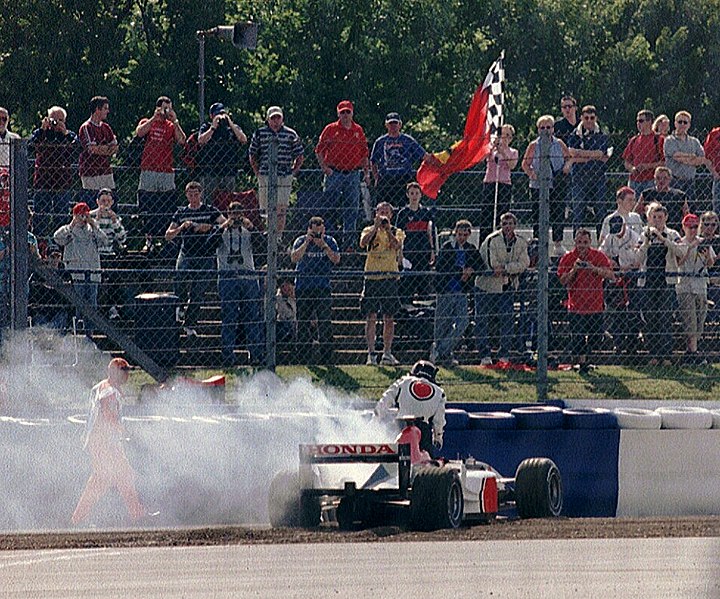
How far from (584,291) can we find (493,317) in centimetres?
82

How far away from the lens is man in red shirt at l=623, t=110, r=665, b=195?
16.0 metres

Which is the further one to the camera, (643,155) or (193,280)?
(643,155)

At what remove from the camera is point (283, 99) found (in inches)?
1216

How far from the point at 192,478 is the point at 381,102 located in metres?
19.7

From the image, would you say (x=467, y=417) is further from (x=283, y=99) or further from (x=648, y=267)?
(x=283, y=99)

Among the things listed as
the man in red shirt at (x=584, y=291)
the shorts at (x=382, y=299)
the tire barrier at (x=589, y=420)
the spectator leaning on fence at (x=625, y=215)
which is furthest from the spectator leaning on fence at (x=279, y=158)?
the tire barrier at (x=589, y=420)

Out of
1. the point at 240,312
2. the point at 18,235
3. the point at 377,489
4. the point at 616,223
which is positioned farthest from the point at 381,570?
the point at 616,223

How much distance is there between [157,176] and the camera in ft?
49.4

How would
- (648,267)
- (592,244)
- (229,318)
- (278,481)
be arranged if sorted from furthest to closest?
(592,244)
(648,267)
(229,318)
(278,481)

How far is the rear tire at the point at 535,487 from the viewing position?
11555 mm

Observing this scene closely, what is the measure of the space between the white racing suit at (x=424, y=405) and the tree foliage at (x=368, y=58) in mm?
11887

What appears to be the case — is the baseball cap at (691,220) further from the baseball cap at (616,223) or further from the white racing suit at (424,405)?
the white racing suit at (424,405)

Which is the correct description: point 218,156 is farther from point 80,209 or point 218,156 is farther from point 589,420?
point 589,420

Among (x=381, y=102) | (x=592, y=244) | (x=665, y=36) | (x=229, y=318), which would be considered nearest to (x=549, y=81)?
(x=665, y=36)
